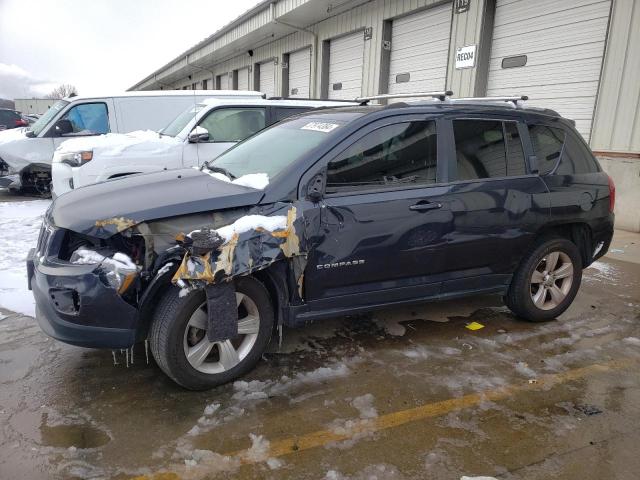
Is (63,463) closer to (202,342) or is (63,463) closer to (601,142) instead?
(202,342)

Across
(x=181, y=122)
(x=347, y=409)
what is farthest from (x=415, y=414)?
(x=181, y=122)

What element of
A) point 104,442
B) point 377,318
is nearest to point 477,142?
point 377,318

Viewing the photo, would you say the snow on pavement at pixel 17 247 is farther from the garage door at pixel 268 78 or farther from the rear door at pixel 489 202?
the garage door at pixel 268 78

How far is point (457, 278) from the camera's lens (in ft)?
12.6

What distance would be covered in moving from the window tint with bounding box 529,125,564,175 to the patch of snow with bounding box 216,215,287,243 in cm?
239

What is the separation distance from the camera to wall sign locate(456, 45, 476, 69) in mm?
9930

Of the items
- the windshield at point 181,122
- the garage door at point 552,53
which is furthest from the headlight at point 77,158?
the garage door at point 552,53

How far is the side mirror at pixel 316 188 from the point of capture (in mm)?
3199

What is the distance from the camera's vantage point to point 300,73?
1708 centimetres

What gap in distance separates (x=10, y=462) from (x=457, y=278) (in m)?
3.10

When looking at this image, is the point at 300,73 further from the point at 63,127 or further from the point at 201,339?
the point at 201,339

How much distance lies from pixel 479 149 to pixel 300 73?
563 inches

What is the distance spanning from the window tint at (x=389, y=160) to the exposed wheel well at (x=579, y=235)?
4.65ft

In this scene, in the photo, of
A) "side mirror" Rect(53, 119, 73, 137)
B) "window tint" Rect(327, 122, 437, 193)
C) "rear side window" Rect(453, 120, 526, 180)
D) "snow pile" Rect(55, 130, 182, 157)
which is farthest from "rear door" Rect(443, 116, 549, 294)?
"side mirror" Rect(53, 119, 73, 137)
